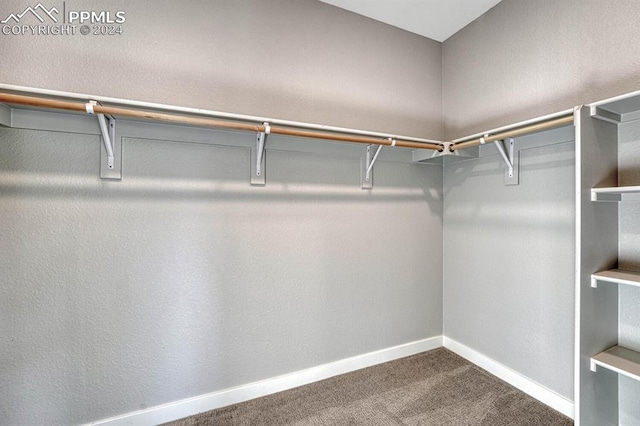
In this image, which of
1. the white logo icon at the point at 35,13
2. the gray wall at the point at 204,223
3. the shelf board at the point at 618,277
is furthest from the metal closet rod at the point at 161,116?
the shelf board at the point at 618,277

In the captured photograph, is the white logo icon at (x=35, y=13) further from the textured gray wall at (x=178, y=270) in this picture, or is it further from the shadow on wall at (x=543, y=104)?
the shadow on wall at (x=543, y=104)

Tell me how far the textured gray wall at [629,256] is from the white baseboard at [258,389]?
1.15 metres

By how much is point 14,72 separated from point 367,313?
95.9 inches

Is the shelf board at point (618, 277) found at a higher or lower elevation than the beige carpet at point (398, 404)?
higher

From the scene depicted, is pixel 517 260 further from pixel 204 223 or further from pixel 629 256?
pixel 204 223

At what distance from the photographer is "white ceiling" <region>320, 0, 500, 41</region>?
6.40 ft

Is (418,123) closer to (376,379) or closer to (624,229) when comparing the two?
(624,229)

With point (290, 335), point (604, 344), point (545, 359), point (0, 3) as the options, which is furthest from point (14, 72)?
point (545, 359)

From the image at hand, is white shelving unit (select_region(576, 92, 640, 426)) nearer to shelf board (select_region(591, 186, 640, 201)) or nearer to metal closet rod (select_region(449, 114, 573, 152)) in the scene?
shelf board (select_region(591, 186, 640, 201))

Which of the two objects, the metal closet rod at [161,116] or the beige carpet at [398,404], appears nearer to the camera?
the metal closet rod at [161,116]

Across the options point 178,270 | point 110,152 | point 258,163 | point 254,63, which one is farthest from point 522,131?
point 110,152

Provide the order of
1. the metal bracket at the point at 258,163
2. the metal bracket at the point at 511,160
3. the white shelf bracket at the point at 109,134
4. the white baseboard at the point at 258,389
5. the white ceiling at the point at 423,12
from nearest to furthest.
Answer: the white shelf bracket at the point at 109,134, the white baseboard at the point at 258,389, the metal bracket at the point at 258,163, the metal bracket at the point at 511,160, the white ceiling at the point at 423,12

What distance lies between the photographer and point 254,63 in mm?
1768

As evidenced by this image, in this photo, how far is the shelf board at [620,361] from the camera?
45.9 inches
